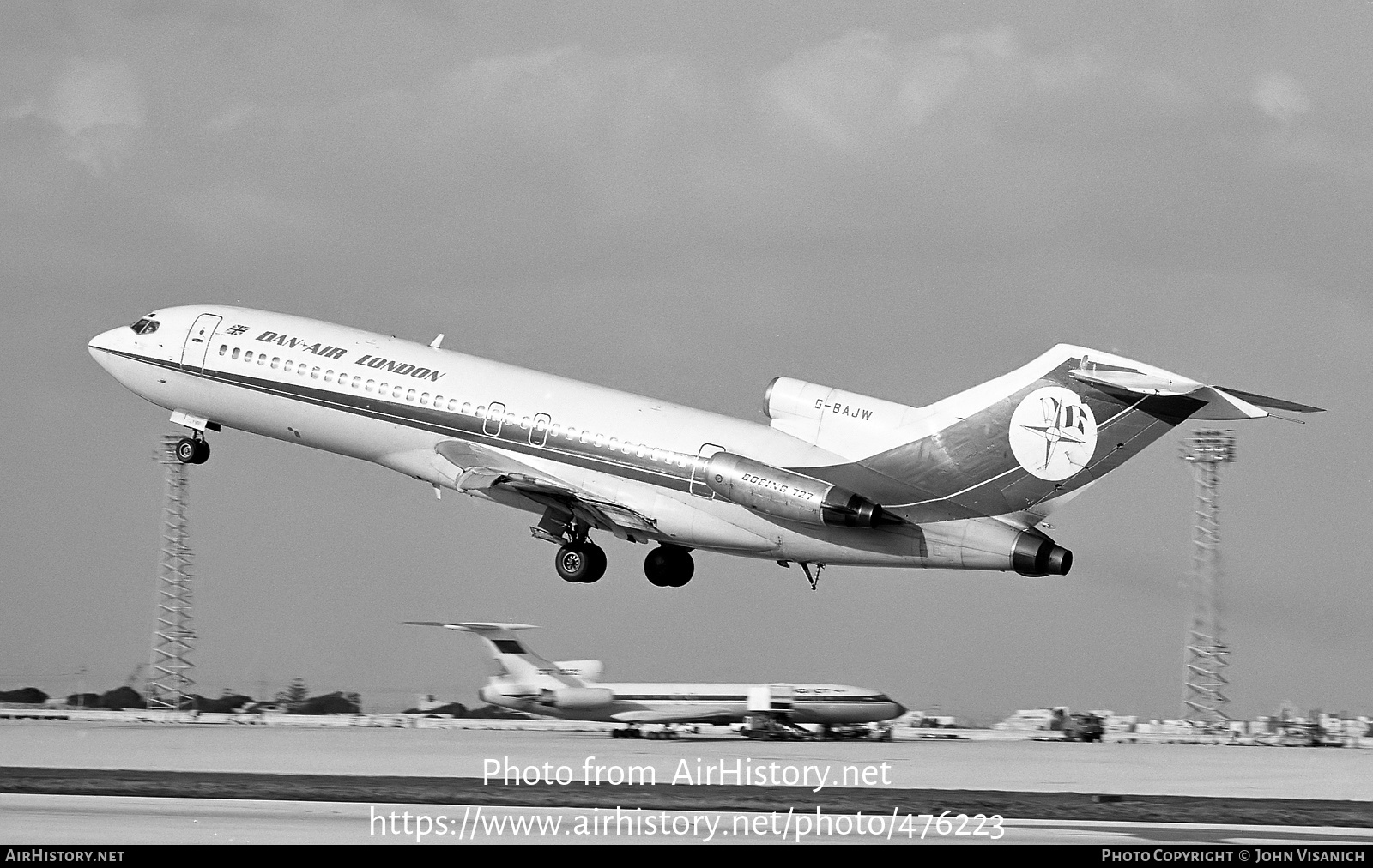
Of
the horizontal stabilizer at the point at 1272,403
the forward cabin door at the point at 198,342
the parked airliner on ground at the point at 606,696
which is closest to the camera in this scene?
the horizontal stabilizer at the point at 1272,403

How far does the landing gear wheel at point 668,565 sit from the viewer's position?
4434 centimetres

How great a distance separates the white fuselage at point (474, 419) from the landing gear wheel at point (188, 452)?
130cm

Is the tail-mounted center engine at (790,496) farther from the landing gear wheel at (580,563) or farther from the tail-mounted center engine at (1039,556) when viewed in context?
the landing gear wheel at (580,563)

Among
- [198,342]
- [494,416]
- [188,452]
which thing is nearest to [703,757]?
[494,416]

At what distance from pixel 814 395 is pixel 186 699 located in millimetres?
46239

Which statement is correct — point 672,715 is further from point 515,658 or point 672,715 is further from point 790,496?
point 790,496

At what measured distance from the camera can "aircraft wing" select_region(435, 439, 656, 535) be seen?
42.0 metres

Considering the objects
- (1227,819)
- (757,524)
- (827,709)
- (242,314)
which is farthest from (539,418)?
(827,709)

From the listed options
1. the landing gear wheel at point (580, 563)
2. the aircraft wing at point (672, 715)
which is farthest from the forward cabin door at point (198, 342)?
the aircraft wing at point (672, 715)

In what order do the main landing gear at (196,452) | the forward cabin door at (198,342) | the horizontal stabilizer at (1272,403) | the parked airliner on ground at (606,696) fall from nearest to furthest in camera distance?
the horizontal stabilizer at (1272,403) < the forward cabin door at (198,342) < the main landing gear at (196,452) < the parked airliner on ground at (606,696)

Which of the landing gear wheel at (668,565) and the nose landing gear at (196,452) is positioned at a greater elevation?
the nose landing gear at (196,452)

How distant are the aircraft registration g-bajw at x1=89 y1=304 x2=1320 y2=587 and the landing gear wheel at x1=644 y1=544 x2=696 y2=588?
0.15 feet

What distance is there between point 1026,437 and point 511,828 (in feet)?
42.2

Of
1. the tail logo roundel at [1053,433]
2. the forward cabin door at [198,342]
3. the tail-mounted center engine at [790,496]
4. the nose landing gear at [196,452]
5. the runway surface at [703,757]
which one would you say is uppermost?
the forward cabin door at [198,342]
